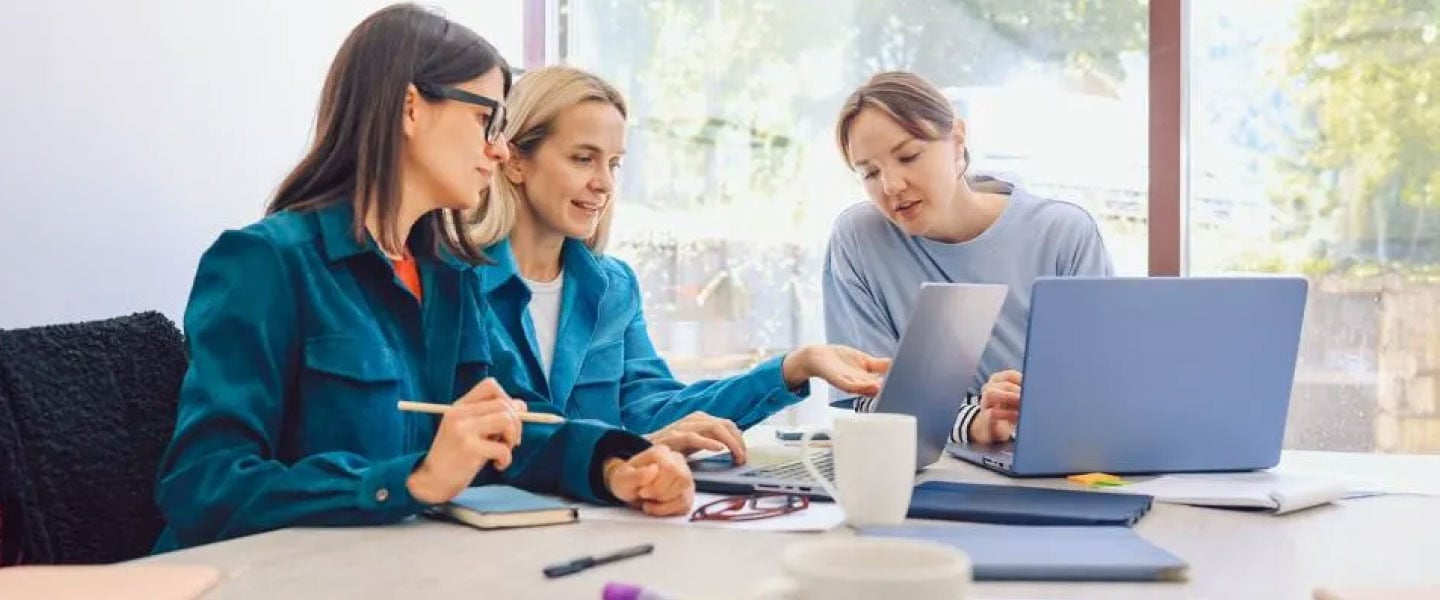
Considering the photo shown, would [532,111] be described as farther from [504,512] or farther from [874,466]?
[874,466]

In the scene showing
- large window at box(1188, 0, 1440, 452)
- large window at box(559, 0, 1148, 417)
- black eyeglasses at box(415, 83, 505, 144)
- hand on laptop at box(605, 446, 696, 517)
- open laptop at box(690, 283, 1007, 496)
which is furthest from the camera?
large window at box(559, 0, 1148, 417)

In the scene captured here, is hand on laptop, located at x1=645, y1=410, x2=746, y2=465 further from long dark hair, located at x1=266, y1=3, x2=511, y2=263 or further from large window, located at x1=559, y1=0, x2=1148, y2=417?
large window, located at x1=559, y1=0, x2=1148, y2=417

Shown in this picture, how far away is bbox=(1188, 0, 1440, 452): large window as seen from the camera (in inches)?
110

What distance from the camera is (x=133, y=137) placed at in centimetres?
216

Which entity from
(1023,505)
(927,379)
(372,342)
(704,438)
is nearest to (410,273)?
(372,342)

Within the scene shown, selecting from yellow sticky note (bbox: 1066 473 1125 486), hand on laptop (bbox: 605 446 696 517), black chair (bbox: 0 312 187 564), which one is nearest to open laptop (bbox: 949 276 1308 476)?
yellow sticky note (bbox: 1066 473 1125 486)

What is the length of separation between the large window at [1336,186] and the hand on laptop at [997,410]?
137 centimetres

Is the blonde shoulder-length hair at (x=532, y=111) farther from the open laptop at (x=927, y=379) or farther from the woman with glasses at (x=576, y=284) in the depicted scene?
the open laptop at (x=927, y=379)

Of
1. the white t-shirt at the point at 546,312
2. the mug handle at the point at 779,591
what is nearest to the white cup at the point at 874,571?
the mug handle at the point at 779,591

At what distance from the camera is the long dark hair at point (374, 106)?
149 centimetres

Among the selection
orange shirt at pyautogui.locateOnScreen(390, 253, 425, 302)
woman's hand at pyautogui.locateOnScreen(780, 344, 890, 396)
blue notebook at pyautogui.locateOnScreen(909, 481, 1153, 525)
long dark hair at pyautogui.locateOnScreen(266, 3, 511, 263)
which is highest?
long dark hair at pyautogui.locateOnScreen(266, 3, 511, 263)

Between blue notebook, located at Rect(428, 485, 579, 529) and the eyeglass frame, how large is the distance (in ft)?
0.41

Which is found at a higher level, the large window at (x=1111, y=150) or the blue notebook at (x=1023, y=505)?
the large window at (x=1111, y=150)

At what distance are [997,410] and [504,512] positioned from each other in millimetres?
822
